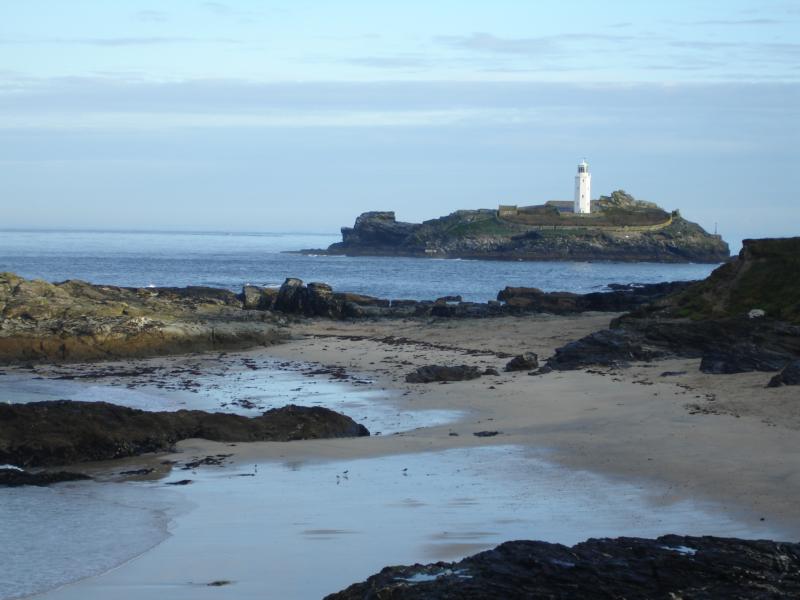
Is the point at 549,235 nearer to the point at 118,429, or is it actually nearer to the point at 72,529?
the point at 118,429

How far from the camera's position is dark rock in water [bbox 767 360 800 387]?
12359 millimetres

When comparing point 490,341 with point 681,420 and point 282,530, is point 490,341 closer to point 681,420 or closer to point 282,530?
point 681,420

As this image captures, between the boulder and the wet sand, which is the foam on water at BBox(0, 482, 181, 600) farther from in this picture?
the boulder

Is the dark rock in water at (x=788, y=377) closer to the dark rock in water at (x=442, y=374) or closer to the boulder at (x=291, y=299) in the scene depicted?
the dark rock in water at (x=442, y=374)

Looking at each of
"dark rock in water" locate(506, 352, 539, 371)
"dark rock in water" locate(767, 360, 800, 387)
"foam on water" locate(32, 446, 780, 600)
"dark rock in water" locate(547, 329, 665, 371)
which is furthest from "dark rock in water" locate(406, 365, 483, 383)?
"foam on water" locate(32, 446, 780, 600)

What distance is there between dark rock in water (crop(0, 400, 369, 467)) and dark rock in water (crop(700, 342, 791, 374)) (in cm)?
550

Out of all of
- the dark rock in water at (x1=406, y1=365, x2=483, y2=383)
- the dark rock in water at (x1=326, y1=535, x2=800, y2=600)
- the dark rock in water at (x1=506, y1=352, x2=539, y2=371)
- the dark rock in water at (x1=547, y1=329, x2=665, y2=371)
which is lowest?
the dark rock in water at (x1=406, y1=365, x2=483, y2=383)

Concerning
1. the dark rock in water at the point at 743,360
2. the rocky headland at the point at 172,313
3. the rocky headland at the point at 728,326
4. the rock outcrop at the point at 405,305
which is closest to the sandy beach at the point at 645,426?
the dark rock in water at the point at 743,360

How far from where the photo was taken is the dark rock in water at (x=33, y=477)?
941 cm

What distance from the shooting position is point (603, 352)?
17.0 m

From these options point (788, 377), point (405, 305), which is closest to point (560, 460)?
point (788, 377)

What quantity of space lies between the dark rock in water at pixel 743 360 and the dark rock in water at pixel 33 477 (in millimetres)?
8910

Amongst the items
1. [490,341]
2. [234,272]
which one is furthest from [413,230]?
[490,341]

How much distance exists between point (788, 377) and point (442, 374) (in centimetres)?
617
